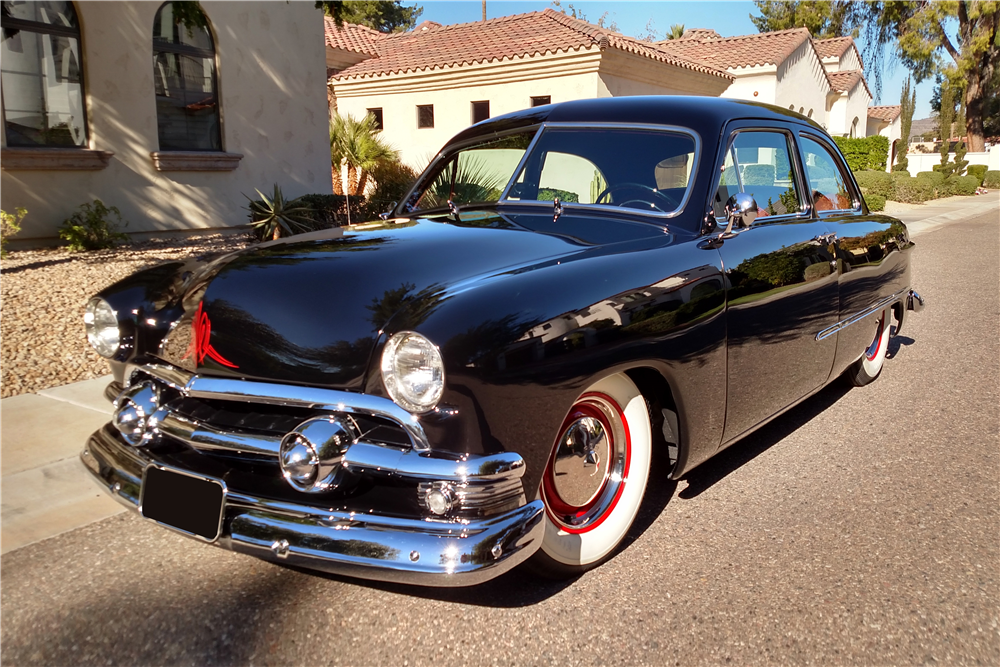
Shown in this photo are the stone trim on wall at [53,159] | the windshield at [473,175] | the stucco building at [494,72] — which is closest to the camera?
the windshield at [473,175]

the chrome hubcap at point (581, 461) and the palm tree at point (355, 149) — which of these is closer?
the chrome hubcap at point (581, 461)

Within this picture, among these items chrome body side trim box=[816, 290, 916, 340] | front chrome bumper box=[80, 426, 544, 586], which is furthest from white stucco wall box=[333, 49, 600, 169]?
front chrome bumper box=[80, 426, 544, 586]

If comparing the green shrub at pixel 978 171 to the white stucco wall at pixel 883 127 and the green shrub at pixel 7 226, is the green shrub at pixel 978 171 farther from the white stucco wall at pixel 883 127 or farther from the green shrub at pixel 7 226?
the green shrub at pixel 7 226

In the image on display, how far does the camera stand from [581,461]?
270cm

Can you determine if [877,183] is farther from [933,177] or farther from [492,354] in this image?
[492,354]

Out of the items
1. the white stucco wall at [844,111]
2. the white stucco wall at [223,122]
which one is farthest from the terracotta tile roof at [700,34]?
the white stucco wall at [223,122]

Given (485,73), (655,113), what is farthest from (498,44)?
(655,113)

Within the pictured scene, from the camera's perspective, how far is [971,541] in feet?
10.2

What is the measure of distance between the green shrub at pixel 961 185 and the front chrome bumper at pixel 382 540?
110 feet

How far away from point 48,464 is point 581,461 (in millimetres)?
2631

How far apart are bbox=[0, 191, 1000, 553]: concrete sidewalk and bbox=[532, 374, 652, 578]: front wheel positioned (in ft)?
6.35

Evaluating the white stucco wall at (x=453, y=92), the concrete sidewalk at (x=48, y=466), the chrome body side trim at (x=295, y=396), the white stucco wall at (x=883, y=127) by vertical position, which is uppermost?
the white stucco wall at (x=883, y=127)

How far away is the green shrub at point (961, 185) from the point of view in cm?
3094

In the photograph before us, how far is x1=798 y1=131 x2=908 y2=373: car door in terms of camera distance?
4168 millimetres
